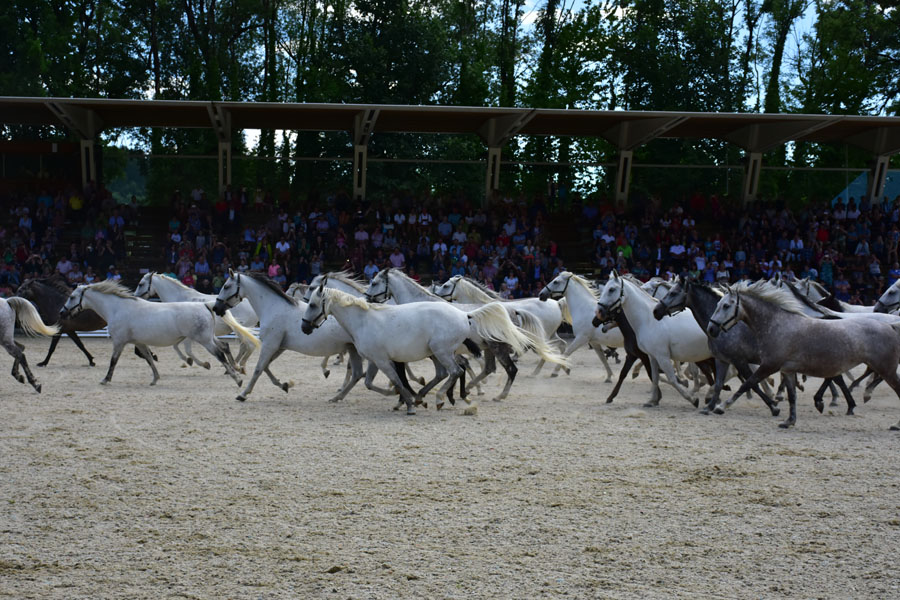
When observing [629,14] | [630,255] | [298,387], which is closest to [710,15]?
[629,14]

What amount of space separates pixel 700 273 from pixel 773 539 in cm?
1860

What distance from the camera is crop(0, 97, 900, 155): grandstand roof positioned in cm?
2483

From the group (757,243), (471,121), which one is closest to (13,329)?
(471,121)

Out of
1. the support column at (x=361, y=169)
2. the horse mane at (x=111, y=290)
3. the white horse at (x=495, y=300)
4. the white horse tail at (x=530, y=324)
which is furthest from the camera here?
the support column at (x=361, y=169)

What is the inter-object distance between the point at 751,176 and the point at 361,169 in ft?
41.3

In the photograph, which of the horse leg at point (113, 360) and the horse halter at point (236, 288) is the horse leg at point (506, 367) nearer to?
the horse halter at point (236, 288)

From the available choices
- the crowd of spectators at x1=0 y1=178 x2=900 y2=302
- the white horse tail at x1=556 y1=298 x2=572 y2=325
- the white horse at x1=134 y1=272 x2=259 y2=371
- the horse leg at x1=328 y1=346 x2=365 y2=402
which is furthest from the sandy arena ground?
the crowd of spectators at x1=0 y1=178 x2=900 y2=302

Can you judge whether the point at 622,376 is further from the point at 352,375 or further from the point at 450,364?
the point at 352,375

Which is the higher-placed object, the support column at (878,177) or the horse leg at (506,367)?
the support column at (878,177)

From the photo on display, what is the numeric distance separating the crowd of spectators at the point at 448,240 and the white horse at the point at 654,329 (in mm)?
10194

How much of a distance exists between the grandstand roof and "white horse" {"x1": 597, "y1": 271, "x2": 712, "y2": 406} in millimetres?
14145

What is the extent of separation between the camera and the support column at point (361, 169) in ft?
88.8

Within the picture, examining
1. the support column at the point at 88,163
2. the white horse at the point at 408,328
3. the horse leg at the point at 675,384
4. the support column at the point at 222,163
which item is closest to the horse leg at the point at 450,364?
the white horse at the point at 408,328

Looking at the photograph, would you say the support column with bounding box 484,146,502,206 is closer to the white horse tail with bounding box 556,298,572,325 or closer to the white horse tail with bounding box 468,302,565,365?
the white horse tail with bounding box 556,298,572,325
